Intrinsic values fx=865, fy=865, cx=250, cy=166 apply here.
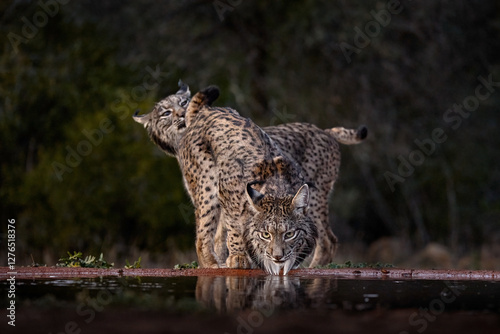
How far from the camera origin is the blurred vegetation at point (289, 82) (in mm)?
16016

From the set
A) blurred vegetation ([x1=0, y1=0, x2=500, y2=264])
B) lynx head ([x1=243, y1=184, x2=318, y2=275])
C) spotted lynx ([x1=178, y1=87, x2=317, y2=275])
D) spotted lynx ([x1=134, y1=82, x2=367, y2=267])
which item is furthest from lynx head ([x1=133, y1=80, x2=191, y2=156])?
blurred vegetation ([x1=0, y1=0, x2=500, y2=264])

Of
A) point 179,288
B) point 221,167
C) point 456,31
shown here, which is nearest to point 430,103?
point 456,31

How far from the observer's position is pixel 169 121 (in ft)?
35.3

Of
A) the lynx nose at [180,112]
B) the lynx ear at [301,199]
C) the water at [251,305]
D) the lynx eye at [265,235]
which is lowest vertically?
the water at [251,305]

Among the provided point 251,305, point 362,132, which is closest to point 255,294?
point 251,305

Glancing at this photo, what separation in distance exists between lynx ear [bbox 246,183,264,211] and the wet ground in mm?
659

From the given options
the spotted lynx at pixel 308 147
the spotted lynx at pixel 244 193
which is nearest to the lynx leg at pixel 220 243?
the spotted lynx at pixel 244 193

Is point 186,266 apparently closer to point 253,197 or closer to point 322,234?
point 322,234

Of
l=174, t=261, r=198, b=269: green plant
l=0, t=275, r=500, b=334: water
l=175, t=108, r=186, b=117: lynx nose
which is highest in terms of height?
l=175, t=108, r=186, b=117: lynx nose

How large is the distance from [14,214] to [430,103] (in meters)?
8.95

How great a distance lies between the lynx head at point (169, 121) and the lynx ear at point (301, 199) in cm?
300

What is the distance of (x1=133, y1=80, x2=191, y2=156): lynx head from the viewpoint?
10656 mm

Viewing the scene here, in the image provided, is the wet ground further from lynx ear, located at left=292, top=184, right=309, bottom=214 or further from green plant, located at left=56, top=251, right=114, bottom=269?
green plant, located at left=56, top=251, right=114, bottom=269

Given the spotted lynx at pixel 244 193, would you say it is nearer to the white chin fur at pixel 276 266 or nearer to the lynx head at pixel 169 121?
the white chin fur at pixel 276 266
